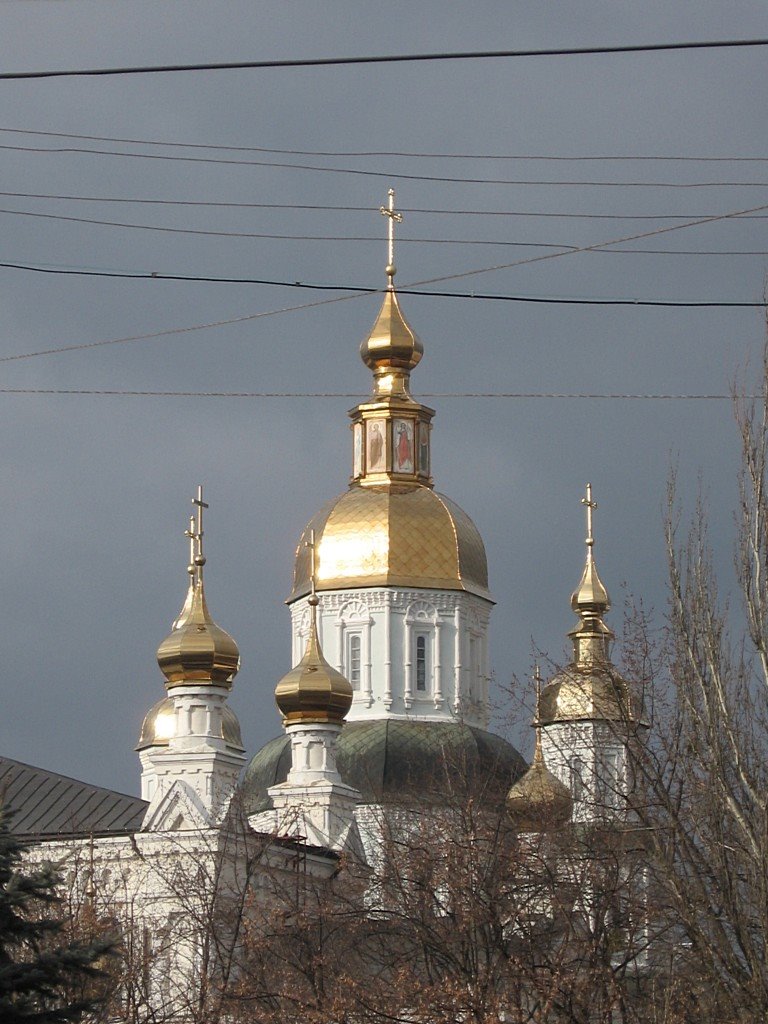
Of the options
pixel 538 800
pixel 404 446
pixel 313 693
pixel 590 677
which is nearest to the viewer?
pixel 590 677

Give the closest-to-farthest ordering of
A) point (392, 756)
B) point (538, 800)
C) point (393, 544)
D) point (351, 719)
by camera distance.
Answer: point (538, 800) → point (392, 756) → point (351, 719) → point (393, 544)

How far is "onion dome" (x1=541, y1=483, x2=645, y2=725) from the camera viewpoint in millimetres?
30294

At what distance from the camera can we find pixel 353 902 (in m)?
32.8

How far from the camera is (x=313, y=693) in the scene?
48.6 metres

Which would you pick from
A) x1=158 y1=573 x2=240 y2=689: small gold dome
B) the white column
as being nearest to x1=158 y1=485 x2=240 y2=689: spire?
x1=158 y1=573 x2=240 y2=689: small gold dome

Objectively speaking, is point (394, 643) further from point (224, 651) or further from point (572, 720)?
→ point (572, 720)

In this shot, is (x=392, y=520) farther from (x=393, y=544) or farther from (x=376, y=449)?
(x=376, y=449)

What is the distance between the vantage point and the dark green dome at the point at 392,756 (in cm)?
5047

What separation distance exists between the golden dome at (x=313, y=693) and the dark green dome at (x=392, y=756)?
1736 mm

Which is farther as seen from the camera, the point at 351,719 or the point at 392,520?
the point at 392,520

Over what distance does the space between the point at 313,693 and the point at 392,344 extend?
1160 centimetres

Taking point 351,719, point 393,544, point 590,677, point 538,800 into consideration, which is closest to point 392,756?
point 351,719

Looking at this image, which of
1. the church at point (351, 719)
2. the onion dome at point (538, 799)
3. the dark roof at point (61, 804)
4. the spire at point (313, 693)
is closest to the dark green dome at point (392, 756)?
the church at point (351, 719)

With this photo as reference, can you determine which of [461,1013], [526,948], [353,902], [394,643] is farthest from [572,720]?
[394,643]
